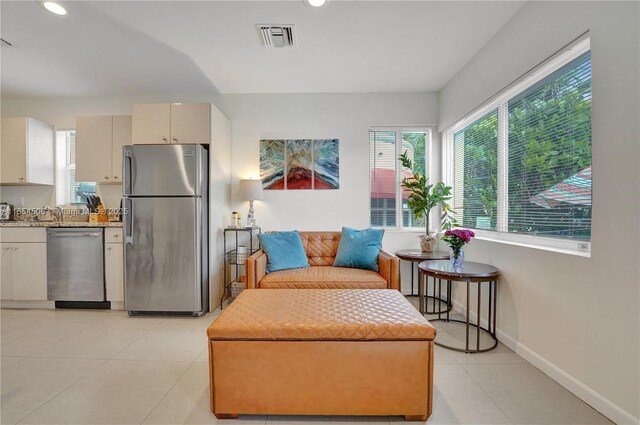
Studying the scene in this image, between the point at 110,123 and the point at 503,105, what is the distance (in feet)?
14.2

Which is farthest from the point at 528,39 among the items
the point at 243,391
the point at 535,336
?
the point at 243,391

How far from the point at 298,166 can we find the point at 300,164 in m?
0.04

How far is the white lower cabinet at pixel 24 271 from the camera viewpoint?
3.22 meters

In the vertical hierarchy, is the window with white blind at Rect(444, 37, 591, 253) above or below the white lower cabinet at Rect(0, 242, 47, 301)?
above

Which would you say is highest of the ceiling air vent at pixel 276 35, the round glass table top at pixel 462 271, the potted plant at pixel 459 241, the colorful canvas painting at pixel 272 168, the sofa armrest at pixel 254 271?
the ceiling air vent at pixel 276 35

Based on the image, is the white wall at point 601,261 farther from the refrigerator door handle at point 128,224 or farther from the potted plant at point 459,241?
the refrigerator door handle at point 128,224

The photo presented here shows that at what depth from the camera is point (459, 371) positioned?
1.97 metres

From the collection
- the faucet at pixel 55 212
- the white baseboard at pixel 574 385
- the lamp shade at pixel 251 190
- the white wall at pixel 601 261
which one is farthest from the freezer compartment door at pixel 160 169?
the white baseboard at pixel 574 385

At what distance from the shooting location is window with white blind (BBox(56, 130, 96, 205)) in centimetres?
374

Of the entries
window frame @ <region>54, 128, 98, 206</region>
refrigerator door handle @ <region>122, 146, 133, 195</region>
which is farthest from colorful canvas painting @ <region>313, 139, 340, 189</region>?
window frame @ <region>54, 128, 98, 206</region>

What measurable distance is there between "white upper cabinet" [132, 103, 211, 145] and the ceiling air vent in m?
1.02

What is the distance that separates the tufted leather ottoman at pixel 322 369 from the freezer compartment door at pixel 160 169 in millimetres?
Answer: 1976

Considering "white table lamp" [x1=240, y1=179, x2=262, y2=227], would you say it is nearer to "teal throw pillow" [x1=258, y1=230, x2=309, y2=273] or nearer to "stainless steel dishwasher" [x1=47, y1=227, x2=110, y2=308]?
"teal throw pillow" [x1=258, y1=230, x2=309, y2=273]

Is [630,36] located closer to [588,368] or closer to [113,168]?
[588,368]
